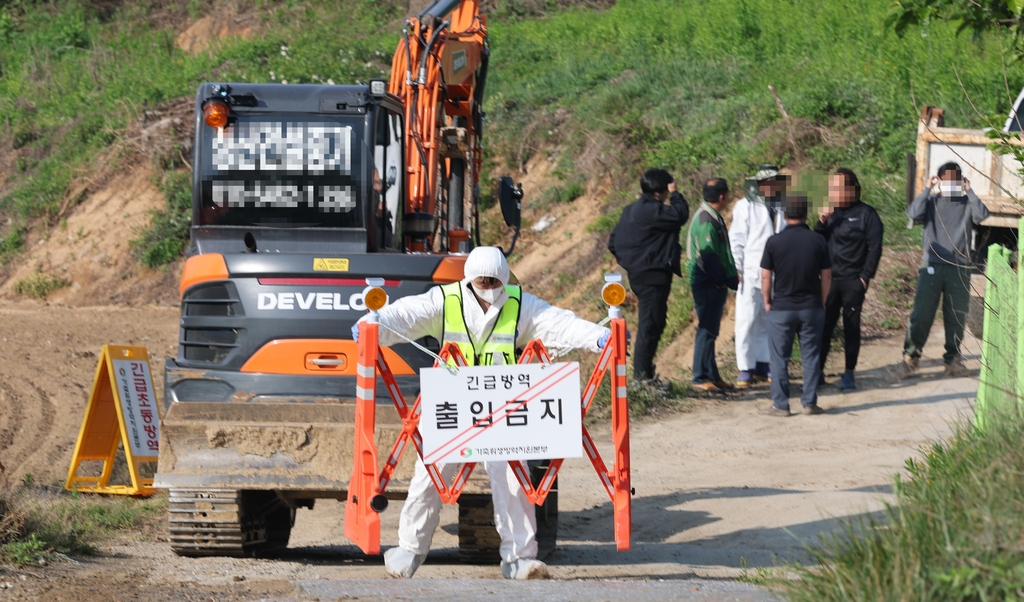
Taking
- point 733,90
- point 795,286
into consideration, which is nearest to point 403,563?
point 795,286

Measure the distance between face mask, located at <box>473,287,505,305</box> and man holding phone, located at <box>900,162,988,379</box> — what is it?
6024 millimetres

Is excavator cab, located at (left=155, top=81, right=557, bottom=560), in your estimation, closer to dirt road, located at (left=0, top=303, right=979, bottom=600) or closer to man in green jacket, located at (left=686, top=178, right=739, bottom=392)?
dirt road, located at (left=0, top=303, right=979, bottom=600)

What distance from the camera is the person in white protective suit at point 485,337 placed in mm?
5906

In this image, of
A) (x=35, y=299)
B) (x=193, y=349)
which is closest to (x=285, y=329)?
(x=193, y=349)

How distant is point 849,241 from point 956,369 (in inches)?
69.5

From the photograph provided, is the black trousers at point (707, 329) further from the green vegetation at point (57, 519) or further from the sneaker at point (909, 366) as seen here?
the green vegetation at point (57, 519)

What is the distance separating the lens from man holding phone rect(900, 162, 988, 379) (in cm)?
1068

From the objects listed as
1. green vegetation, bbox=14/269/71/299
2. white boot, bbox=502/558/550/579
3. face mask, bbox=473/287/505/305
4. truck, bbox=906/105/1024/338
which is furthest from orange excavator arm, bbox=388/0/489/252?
green vegetation, bbox=14/269/71/299

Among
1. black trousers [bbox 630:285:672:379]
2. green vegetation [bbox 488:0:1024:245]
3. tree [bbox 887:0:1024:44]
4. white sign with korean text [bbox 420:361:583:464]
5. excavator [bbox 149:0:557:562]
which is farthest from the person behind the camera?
green vegetation [bbox 488:0:1024:245]

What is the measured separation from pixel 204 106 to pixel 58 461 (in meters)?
4.53

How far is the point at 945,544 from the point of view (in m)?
3.99

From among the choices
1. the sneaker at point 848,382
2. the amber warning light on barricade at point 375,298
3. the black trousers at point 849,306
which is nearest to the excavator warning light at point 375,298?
the amber warning light on barricade at point 375,298

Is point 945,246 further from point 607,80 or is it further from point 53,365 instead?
point 607,80

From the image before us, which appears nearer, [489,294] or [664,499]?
[489,294]
